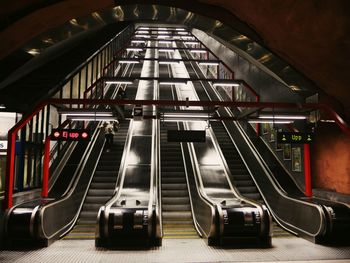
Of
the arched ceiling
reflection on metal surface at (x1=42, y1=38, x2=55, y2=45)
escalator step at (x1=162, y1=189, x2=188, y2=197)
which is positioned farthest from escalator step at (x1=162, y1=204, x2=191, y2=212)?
reflection on metal surface at (x1=42, y1=38, x2=55, y2=45)

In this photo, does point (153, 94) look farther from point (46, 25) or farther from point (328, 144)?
point (46, 25)

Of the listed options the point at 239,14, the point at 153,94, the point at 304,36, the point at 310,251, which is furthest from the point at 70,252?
the point at 153,94

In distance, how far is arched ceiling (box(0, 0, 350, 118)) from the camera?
6.27 m

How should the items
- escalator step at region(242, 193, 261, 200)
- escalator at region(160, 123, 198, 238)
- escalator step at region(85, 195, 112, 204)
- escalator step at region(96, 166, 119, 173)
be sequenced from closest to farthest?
1. escalator at region(160, 123, 198, 238)
2. escalator step at region(85, 195, 112, 204)
3. escalator step at region(242, 193, 261, 200)
4. escalator step at region(96, 166, 119, 173)

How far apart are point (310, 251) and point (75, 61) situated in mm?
10663

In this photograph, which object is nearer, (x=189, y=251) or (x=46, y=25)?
(x=46, y=25)

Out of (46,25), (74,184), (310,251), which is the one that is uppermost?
(46,25)

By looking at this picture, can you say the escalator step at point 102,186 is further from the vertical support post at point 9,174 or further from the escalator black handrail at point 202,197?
the vertical support post at point 9,174

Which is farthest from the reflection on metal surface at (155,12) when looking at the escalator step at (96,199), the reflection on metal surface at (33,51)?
the escalator step at (96,199)

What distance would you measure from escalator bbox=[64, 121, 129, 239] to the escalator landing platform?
1230 mm

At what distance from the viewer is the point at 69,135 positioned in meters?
9.59

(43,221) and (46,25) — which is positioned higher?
(46,25)

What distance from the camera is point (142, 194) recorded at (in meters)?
10.1

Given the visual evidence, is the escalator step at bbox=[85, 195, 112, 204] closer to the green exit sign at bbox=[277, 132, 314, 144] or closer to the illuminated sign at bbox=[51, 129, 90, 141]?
the illuminated sign at bbox=[51, 129, 90, 141]
